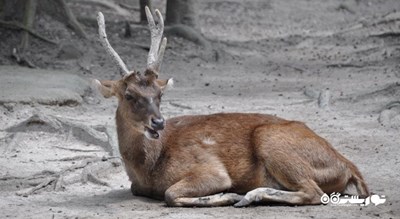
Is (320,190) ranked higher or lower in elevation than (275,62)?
higher

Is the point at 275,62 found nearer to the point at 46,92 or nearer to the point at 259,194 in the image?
the point at 46,92

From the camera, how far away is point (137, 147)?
26.5 ft

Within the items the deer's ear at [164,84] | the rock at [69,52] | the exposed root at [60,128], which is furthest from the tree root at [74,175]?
the rock at [69,52]

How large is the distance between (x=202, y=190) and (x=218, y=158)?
0.35 meters

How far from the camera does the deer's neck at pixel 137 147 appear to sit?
804 centimetres

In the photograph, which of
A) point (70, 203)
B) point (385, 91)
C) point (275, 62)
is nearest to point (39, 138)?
point (70, 203)

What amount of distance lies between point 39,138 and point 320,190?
4015mm

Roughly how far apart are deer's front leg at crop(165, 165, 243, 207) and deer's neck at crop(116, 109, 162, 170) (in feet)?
1.12

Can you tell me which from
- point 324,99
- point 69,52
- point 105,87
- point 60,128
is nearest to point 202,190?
point 105,87

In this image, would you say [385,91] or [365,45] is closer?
[385,91]

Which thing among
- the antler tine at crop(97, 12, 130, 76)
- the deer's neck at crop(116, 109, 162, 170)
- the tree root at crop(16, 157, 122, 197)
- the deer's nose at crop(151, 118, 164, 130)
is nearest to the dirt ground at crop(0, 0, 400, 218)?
the tree root at crop(16, 157, 122, 197)

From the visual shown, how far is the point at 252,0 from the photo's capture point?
26.1 metres

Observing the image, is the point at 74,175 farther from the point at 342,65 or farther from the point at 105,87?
the point at 342,65

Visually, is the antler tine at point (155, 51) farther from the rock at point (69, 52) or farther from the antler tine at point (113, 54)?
the rock at point (69, 52)
